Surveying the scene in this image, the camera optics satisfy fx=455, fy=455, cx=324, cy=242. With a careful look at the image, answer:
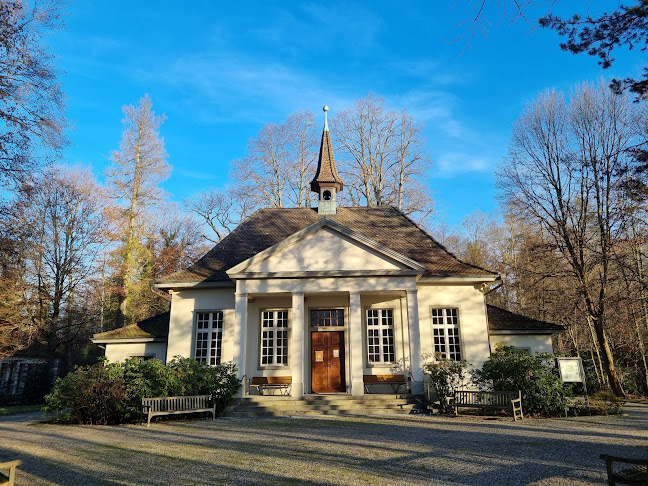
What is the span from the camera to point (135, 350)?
60.5 ft

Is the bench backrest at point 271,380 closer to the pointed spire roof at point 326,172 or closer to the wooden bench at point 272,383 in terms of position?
the wooden bench at point 272,383

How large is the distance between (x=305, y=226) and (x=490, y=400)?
10493 millimetres

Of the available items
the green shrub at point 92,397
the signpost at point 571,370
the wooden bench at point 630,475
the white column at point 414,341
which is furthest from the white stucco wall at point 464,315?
the wooden bench at point 630,475

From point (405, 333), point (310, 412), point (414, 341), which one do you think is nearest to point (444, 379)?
point (414, 341)

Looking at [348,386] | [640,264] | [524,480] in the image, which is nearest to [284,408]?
[348,386]

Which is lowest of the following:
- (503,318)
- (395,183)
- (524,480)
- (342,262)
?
(524,480)

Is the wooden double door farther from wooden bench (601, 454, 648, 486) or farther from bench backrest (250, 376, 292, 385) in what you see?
wooden bench (601, 454, 648, 486)

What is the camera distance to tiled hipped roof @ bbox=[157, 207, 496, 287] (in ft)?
57.3

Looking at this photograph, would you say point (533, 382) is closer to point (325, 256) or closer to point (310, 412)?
point (310, 412)

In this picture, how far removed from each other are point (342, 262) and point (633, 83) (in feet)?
33.6

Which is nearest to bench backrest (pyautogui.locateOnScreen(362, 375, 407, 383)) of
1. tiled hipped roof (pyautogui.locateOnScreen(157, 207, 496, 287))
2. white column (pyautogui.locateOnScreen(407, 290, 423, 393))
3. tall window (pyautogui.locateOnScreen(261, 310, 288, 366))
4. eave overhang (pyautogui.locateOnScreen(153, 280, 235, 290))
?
white column (pyautogui.locateOnScreen(407, 290, 423, 393))

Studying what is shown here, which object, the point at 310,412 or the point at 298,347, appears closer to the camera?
the point at 310,412

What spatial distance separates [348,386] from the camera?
1527cm

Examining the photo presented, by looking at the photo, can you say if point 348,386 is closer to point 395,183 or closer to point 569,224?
point 569,224
